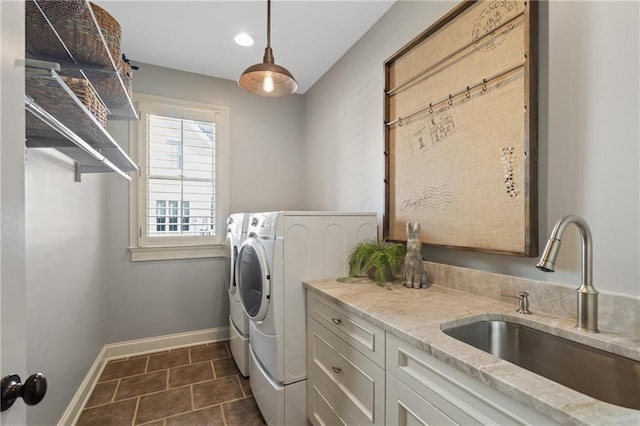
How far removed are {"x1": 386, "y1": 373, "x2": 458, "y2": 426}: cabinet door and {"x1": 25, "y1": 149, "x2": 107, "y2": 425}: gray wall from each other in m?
1.58

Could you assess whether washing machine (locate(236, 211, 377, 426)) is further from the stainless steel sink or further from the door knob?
the door knob

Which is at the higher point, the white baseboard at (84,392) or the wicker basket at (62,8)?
the wicker basket at (62,8)

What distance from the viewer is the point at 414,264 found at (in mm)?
1675

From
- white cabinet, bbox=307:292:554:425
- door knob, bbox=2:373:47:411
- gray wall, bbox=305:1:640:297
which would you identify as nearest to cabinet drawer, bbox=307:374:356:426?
white cabinet, bbox=307:292:554:425

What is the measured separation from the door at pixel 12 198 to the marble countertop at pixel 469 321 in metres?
1.02

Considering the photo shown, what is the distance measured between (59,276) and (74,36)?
1296mm

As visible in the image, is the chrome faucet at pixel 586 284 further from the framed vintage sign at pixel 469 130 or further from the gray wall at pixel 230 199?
the gray wall at pixel 230 199

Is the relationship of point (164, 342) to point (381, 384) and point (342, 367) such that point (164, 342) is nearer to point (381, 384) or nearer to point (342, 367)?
point (342, 367)

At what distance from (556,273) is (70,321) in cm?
260

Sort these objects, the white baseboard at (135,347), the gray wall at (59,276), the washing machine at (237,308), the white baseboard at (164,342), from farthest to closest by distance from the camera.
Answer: the white baseboard at (164,342), the washing machine at (237,308), the white baseboard at (135,347), the gray wall at (59,276)

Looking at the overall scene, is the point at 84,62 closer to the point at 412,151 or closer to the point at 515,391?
the point at 412,151

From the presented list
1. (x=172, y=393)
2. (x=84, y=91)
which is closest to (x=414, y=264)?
(x=84, y=91)

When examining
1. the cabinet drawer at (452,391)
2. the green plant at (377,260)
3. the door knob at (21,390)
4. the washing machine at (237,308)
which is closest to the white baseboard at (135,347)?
the washing machine at (237,308)

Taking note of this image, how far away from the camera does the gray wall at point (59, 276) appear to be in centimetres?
138
